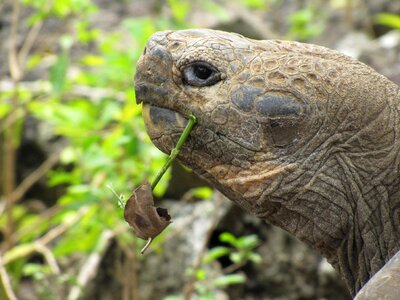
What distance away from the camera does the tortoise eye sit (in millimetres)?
2170

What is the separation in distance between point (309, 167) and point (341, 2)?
7140 mm

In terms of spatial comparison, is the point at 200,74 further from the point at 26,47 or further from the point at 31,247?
the point at 26,47

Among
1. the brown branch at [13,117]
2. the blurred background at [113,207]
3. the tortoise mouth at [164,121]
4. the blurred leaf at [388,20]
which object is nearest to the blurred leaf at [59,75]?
the blurred background at [113,207]

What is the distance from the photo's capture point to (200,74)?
218cm

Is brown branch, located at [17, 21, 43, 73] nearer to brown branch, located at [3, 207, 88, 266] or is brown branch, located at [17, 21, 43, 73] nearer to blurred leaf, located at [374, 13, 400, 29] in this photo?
brown branch, located at [3, 207, 88, 266]

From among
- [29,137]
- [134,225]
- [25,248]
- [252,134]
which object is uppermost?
[252,134]

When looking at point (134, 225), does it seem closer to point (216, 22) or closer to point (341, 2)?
point (216, 22)

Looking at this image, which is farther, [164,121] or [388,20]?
[388,20]

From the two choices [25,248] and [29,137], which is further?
[29,137]

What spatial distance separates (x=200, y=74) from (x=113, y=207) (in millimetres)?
1946

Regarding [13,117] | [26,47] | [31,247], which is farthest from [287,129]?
[26,47]

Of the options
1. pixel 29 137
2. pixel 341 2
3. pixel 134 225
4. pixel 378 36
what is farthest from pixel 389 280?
pixel 341 2

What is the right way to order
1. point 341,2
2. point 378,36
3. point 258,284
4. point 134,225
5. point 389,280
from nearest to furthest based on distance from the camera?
1. point 389,280
2. point 134,225
3. point 258,284
4. point 378,36
5. point 341,2

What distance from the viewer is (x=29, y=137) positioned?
682 cm
